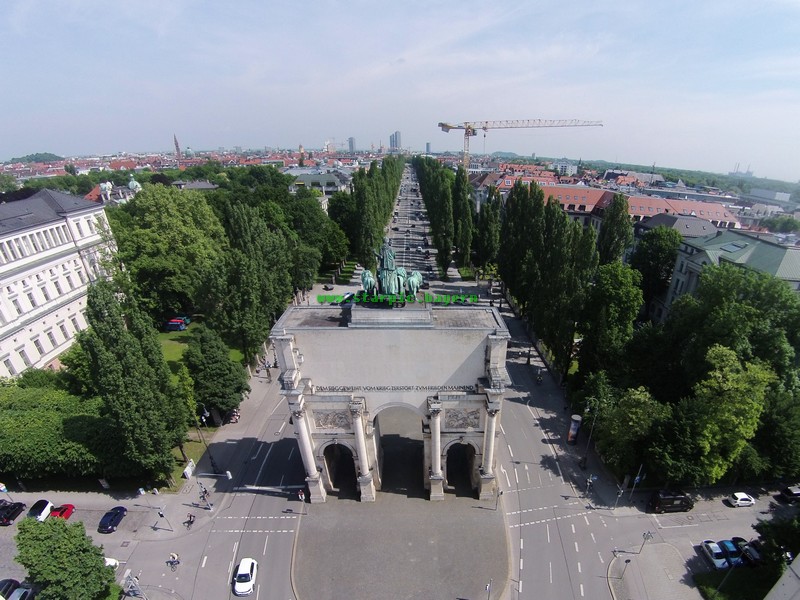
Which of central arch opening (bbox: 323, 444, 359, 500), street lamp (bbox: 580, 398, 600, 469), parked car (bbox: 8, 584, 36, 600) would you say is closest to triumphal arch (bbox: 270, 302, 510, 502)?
central arch opening (bbox: 323, 444, 359, 500)

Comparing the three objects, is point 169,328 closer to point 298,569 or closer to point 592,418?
point 298,569

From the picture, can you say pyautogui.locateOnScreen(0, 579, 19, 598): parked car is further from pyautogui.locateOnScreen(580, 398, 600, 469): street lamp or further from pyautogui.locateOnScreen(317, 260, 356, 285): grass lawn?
pyautogui.locateOnScreen(317, 260, 356, 285): grass lawn

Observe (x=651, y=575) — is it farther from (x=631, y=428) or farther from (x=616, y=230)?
(x=616, y=230)

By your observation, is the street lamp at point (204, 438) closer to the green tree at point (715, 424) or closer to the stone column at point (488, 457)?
the stone column at point (488, 457)

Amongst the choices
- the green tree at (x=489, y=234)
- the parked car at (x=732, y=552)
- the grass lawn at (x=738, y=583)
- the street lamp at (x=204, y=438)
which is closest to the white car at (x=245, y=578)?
the street lamp at (x=204, y=438)

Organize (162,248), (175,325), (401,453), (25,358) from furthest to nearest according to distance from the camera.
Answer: (175,325) < (162,248) < (25,358) < (401,453)

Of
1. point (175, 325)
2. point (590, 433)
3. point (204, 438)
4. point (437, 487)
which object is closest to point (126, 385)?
point (204, 438)

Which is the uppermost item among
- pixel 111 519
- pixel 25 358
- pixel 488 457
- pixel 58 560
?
pixel 58 560
